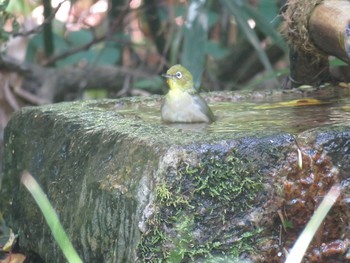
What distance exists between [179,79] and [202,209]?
5.25ft

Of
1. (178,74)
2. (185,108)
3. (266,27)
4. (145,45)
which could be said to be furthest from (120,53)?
(185,108)

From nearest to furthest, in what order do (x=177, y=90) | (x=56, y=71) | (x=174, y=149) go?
(x=174, y=149), (x=177, y=90), (x=56, y=71)

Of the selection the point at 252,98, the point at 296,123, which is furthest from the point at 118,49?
the point at 296,123

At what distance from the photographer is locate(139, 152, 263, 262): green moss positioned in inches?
109

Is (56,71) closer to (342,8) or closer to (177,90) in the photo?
(177,90)

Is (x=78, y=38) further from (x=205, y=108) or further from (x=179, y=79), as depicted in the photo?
(x=205, y=108)

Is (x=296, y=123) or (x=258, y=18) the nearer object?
(x=296, y=123)

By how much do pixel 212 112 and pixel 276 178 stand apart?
3.78 ft

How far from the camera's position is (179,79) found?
431 cm

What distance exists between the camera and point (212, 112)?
13.0 ft

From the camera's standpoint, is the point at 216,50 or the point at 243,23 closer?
the point at 243,23

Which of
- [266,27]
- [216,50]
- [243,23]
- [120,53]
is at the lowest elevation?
[216,50]

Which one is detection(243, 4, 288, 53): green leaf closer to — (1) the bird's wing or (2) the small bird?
(2) the small bird

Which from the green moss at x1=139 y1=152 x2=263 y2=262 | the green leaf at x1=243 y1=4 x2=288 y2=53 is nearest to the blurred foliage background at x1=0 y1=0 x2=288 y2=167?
the green leaf at x1=243 y1=4 x2=288 y2=53
